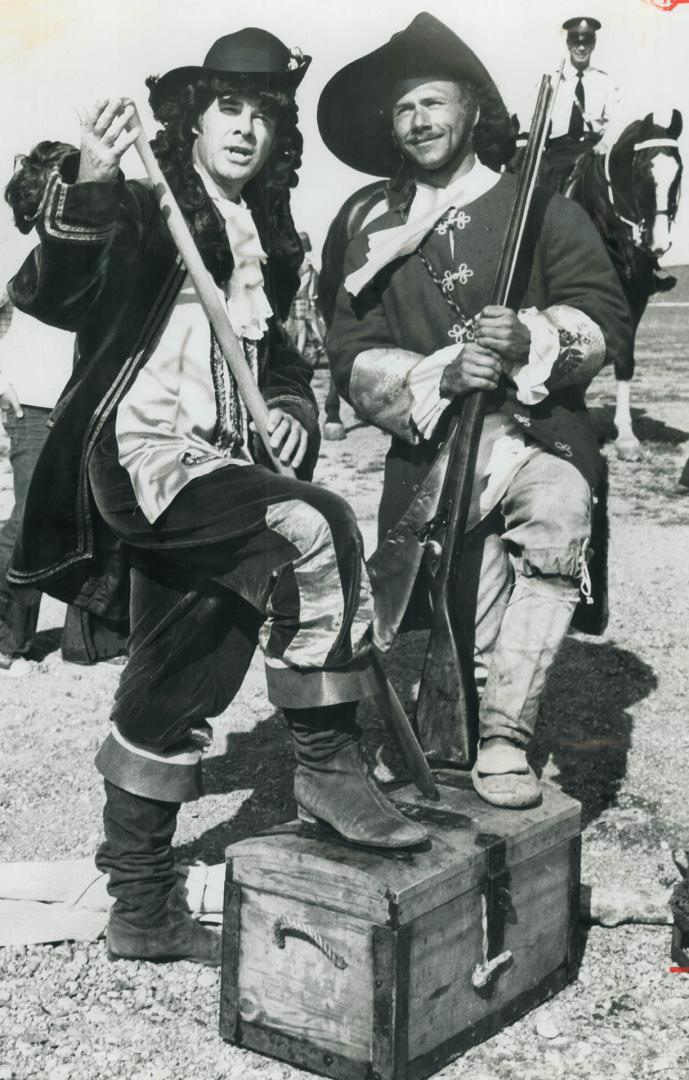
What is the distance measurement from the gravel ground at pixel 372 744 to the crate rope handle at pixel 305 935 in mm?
257

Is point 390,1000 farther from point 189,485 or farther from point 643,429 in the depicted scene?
point 643,429

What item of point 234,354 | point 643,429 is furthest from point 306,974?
point 643,429

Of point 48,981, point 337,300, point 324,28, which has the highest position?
point 324,28

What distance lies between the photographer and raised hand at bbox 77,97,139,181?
2795mm

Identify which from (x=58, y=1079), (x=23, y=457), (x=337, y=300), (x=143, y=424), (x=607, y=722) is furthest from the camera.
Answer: (x=23, y=457)

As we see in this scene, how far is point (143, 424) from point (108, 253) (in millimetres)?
364

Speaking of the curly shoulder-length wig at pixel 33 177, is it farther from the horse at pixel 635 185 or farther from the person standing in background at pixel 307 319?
the person standing in background at pixel 307 319

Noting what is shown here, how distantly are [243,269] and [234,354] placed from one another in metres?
0.27

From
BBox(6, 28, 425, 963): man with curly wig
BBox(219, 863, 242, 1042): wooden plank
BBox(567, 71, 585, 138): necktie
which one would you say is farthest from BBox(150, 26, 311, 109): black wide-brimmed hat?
BBox(567, 71, 585, 138): necktie

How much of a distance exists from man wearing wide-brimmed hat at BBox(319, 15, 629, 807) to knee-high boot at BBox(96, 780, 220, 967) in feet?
2.51

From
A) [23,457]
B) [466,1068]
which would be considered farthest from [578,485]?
[23,457]

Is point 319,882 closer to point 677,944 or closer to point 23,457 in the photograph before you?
point 677,944

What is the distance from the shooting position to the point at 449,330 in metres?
3.64

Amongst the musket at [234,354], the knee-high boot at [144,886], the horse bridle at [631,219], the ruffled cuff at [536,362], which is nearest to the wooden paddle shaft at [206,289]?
the musket at [234,354]
